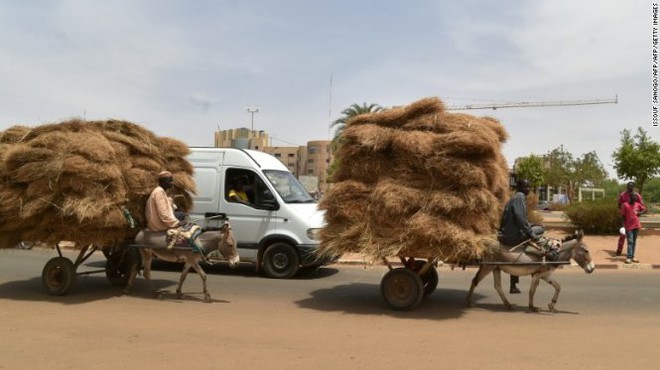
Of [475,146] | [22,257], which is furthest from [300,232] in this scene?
[22,257]

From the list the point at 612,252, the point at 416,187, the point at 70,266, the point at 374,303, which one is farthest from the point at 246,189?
the point at 612,252

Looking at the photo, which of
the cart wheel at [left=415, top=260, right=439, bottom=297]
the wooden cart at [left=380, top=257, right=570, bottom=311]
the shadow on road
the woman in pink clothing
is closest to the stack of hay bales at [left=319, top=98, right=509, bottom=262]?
the wooden cart at [left=380, top=257, right=570, bottom=311]

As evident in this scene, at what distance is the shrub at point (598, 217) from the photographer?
18.5 meters

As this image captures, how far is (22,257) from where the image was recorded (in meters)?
15.2

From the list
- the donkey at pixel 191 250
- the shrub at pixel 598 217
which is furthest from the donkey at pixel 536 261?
the shrub at pixel 598 217

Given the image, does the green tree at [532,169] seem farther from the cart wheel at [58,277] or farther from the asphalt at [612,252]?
the cart wheel at [58,277]

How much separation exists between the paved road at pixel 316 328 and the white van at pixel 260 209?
2.62 ft

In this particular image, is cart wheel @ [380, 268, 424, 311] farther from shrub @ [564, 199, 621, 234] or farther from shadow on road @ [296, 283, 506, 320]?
shrub @ [564, 199, 621, 234]

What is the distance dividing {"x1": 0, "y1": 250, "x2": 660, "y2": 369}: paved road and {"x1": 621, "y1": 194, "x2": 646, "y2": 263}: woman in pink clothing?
3.28m

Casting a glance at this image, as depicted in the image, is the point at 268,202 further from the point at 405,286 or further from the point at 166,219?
the point at 405,286

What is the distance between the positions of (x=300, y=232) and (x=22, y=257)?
8.92 m

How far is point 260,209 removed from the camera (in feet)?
38.5

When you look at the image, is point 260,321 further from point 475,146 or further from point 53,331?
point 475,146

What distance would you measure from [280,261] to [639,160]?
80.4 feet
